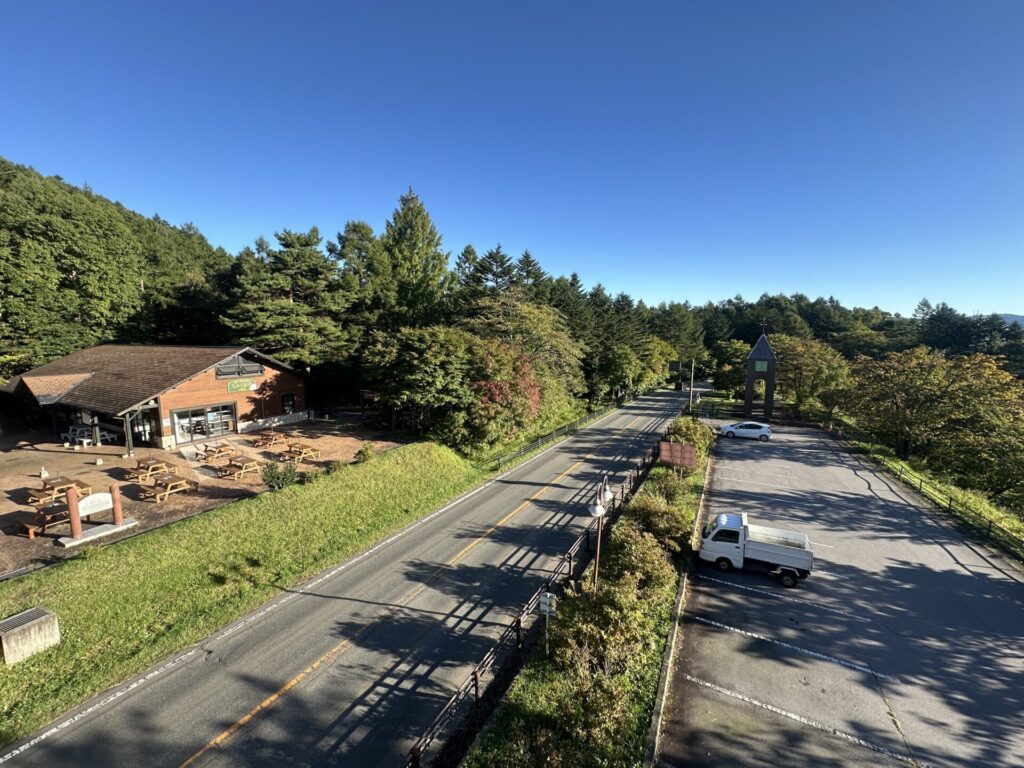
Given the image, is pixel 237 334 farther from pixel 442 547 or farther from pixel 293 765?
pixel 293 765

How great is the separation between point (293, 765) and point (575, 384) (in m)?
30.6

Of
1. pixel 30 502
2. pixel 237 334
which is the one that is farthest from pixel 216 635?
pixel 237 334

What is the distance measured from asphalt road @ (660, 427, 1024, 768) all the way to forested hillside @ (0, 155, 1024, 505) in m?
14.2

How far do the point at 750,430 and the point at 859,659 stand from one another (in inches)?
1000

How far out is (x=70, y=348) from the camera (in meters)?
31.6

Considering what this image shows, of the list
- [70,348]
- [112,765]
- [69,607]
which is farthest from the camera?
[70,348]

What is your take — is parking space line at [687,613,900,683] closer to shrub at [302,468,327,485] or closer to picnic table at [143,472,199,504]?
shrub at [302,468,327,485]

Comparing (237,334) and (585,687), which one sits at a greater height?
(237,334)

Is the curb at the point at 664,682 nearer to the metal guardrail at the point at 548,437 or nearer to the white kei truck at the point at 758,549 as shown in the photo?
the white kei truck at the point at 758,549

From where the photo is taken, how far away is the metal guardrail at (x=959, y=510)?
15531mm

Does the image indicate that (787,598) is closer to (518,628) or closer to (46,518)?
(518,628)

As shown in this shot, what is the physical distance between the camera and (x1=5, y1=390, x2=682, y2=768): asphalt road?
7.83 meters

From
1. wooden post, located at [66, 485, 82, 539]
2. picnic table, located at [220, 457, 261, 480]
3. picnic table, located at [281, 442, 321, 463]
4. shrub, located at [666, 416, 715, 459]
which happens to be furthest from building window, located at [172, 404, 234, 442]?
shrub, located at [666, 416, 715, 459]

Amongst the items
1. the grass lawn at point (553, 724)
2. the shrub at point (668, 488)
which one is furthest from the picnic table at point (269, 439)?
the grass lawn at point (553, 724)
